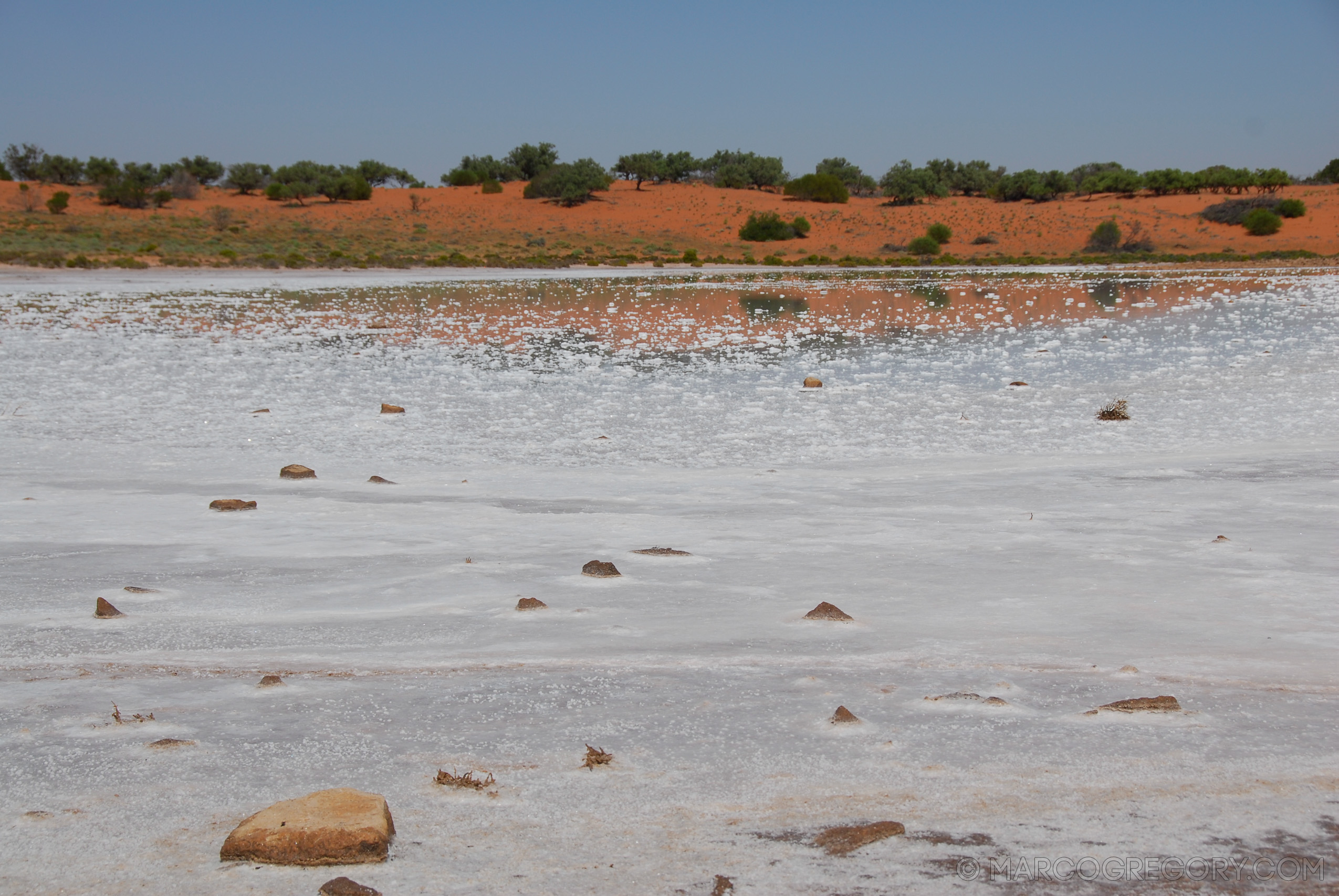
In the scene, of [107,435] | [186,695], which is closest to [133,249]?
[107,435]

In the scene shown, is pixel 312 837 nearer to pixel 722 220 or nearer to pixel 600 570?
pixel 600 570

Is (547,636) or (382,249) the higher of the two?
(382,249)

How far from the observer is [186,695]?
9.62 ft

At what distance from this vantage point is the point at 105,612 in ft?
11.9

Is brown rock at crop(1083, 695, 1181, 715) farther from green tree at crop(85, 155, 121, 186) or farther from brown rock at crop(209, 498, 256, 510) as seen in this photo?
green tree at crop(85, 155, 121, 186)

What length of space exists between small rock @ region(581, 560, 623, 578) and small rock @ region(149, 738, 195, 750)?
1.84m

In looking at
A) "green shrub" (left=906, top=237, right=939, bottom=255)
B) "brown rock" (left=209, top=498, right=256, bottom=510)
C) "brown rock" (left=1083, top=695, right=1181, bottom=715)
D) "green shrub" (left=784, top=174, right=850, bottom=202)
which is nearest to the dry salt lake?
"brown rock" (left=1083, top=695, right=1181, bottom=715)

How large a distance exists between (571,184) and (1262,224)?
127 ft

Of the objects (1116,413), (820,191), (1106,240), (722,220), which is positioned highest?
(820,191)

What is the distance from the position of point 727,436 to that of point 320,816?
6.21 meters

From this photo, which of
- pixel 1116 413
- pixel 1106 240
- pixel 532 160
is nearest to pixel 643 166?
pixel 532 160

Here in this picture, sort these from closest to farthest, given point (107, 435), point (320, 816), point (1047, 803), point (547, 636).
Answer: point (320, 816) < point (1047, 803) < point (547, 636) < point (107, 435)

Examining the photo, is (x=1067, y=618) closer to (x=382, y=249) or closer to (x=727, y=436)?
(x=727, y=436)

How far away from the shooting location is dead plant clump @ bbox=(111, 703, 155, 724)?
8.87ft
